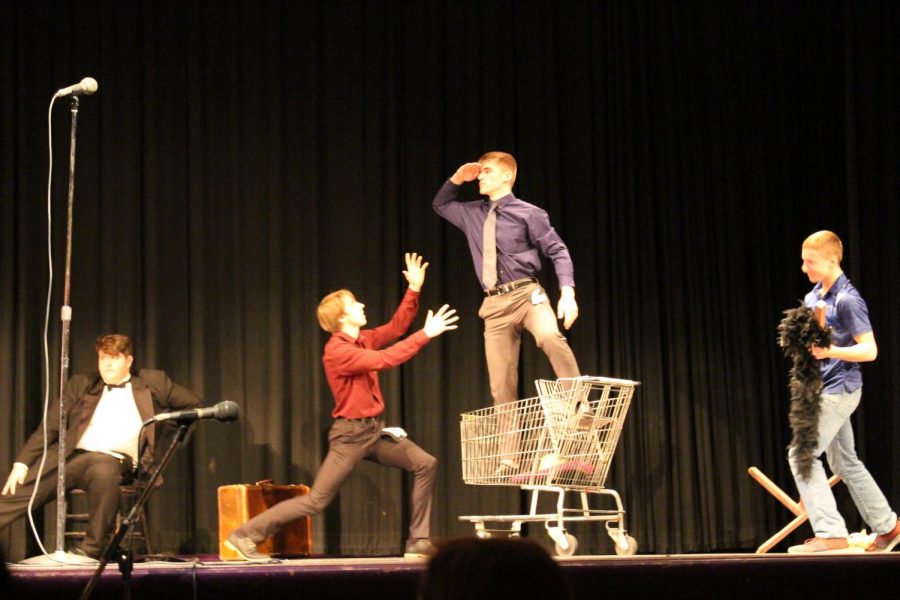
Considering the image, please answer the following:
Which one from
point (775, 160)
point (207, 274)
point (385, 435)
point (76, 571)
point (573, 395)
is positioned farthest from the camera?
point (775, 160)

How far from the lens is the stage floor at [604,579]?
4.62 metres

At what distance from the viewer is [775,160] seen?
8.50 meters

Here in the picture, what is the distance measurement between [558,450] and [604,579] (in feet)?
3.28

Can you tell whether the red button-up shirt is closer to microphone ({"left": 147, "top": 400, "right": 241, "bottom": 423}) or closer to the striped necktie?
the striped necktie

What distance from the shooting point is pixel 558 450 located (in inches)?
219

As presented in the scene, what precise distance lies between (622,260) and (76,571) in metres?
4.85

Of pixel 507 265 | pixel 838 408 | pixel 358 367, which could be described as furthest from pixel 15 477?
pixel 838 408

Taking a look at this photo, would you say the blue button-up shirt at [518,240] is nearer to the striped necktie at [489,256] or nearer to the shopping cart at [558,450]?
the striped necktie at [489,256]

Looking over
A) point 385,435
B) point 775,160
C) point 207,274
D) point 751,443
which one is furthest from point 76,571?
point 775,160

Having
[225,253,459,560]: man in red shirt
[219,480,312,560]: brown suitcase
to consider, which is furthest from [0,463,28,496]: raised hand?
[225,253,459,560]: man in red shirt

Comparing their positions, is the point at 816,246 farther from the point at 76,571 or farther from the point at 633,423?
the point at 76,571

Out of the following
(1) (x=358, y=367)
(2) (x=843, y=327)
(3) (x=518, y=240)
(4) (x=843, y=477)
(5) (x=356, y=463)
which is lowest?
(4) (x=843, y=477)

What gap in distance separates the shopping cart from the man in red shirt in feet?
1.02

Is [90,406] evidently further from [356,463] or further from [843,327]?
[843,327]
